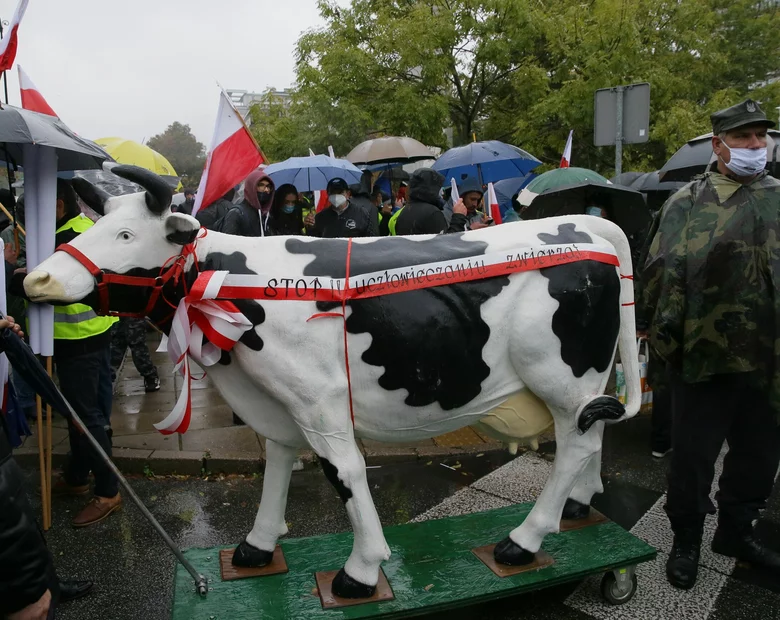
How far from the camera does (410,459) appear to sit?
16.9ft

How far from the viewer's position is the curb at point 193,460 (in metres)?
4.95

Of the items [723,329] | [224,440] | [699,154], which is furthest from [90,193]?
[699,154]

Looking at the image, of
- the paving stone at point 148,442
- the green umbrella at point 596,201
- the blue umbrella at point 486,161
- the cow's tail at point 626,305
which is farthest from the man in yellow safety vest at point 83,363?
the blue umbrella at point 486,161

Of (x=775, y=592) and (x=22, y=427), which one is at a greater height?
(x=22, y=427)

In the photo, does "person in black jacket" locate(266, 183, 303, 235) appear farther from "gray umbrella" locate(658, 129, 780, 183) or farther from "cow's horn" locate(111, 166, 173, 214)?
"cow's horn" locate(111, 166, 173, 214)

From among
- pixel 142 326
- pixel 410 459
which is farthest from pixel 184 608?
pixel 142 326

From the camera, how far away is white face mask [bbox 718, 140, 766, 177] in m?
3.13

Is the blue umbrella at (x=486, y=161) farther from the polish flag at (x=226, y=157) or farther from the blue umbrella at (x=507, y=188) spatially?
the polish flag at (x=226, y=157)

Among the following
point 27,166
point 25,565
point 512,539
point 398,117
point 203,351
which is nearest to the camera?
point 25,565

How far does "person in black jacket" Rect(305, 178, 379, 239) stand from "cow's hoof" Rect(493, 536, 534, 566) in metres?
4.25

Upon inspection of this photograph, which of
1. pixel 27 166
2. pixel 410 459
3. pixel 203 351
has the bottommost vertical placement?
pixel 410 459

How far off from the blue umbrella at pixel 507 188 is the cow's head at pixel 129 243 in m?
7.48

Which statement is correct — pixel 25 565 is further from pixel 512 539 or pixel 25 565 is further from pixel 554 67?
pixel 554 67

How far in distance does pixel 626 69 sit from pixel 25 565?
1316cm
